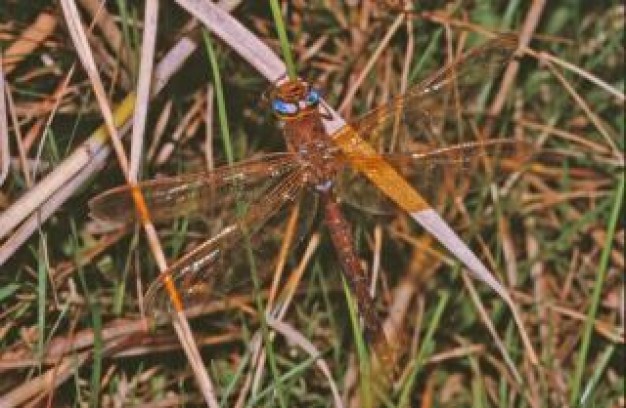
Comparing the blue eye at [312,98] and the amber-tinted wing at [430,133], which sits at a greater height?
the blue eye at [312,98]

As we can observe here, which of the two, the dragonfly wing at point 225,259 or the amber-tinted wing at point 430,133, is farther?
the amber-tinted wing at point 430,133

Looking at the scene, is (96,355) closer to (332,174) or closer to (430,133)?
(332,174)

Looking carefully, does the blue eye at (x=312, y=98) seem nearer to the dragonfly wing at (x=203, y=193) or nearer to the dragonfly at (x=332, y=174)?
the dragonfly at (x=332, y=174)

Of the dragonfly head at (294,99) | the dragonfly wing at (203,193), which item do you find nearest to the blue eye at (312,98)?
the dragonfly head at (294,99)

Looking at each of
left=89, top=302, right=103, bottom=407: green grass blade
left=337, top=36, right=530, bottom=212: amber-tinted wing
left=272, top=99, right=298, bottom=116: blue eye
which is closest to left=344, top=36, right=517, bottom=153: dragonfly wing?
left=337, top=36, right=530, bottom=212: amber-tinted wing

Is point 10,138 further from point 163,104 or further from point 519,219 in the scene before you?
point 519,219

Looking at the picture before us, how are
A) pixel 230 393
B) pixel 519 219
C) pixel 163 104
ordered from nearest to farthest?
1. pixel 230 393
2. pixel 163 104
3. pixel 519 219

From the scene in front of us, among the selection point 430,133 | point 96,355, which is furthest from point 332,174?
point 96,355

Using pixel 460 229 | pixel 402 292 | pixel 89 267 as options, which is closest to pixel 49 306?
pixel 89 267
